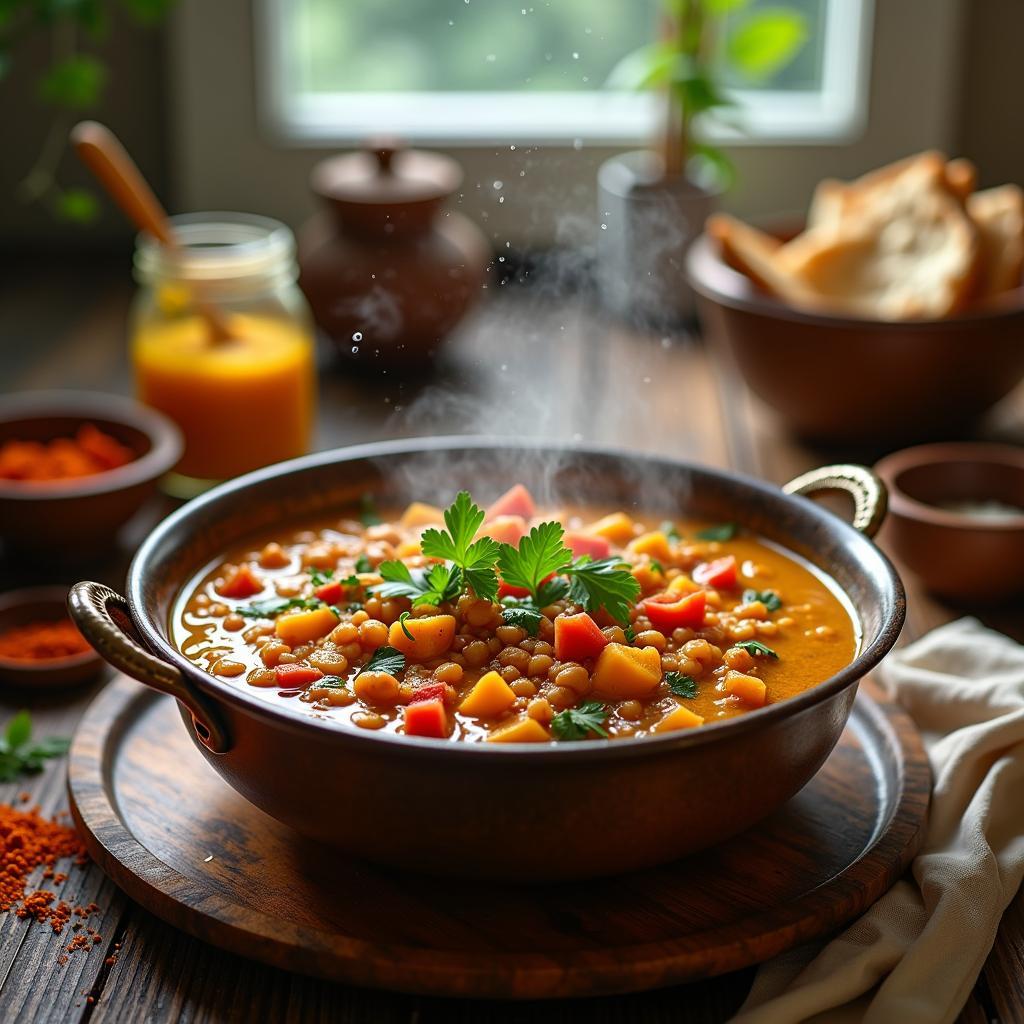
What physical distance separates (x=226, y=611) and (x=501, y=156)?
334 cm

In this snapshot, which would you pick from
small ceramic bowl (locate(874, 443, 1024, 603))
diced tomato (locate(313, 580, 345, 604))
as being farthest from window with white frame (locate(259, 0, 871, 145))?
diced tomato (locate(313, 580, 345, 604))

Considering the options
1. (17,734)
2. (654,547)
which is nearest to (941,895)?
(654,547)

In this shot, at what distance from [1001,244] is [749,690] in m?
2.15

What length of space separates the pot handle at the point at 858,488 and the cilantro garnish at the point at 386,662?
33.7 inches

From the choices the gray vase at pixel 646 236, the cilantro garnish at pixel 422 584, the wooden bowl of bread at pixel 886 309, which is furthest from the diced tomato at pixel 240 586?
the gray vase at pixel 646 236

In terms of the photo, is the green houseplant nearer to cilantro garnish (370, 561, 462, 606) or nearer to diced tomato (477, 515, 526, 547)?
diced tomato (477, 515, 526, 547)

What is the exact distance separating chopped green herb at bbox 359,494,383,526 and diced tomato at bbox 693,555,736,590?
654 mm

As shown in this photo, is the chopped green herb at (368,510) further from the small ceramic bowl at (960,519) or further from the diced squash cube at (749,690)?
the small ceramic bowl at (960,519)

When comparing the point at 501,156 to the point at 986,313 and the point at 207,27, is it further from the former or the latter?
the point at 986,313

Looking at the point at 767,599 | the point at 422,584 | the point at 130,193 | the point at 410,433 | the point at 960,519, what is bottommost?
the point at 410,433

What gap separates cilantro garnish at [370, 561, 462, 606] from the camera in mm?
2307

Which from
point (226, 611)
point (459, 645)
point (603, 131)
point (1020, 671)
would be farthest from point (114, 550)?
point (603, 131)

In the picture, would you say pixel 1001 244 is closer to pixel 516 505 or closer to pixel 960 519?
pixel 960 519

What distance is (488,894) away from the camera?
7.04 feet
